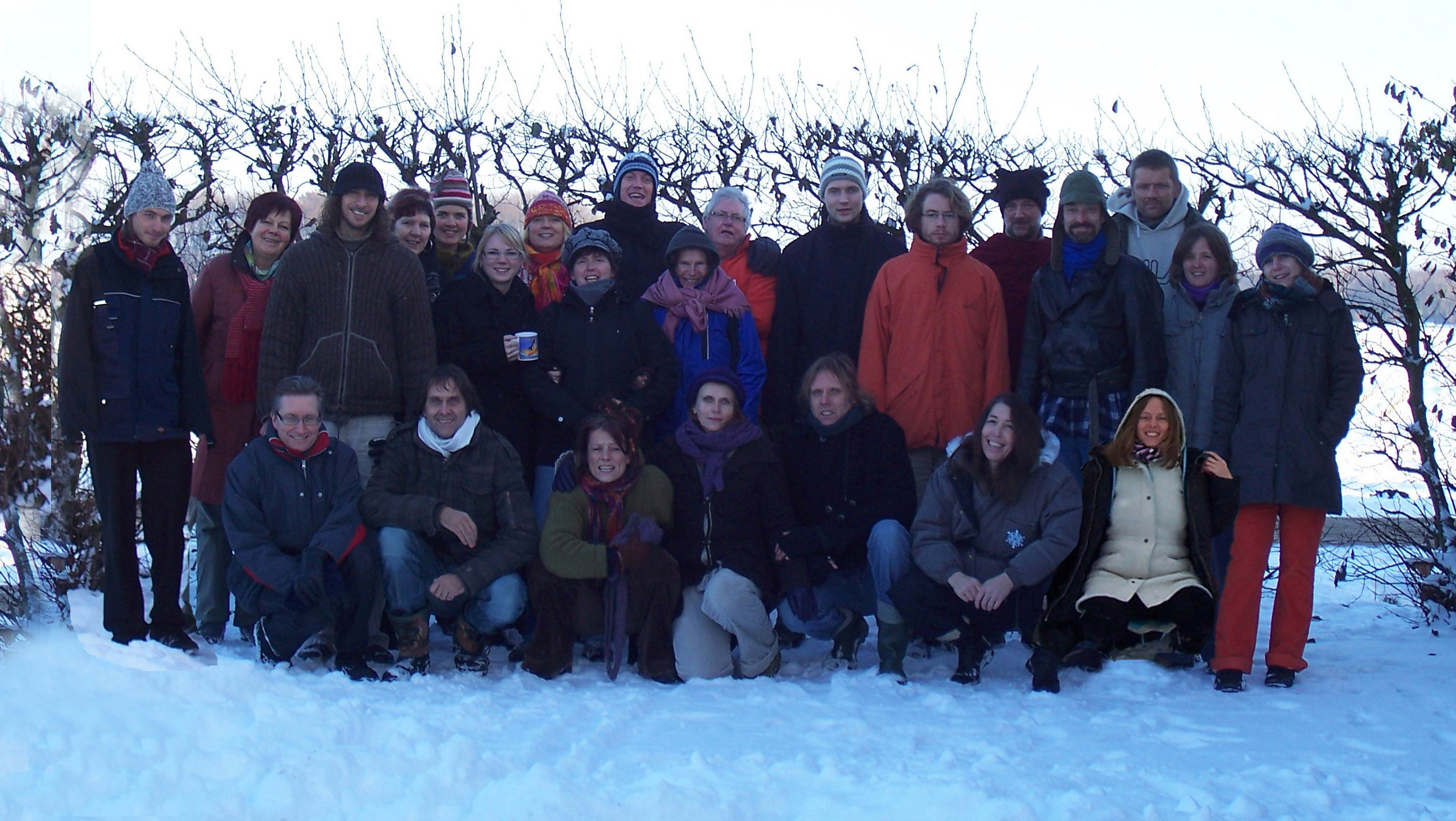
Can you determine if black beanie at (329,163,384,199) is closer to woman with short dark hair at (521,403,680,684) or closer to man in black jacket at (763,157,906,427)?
woman with short dark hair at (521,403,680,684)

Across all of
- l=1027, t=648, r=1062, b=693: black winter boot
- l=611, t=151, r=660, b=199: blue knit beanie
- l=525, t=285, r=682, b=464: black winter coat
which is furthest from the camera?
l=611, t=151, r=660, b=199: blue knit beanie

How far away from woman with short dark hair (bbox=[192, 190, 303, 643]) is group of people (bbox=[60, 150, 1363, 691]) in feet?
0.05

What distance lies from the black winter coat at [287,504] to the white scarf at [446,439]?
1.00 ft

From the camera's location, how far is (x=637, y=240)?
5.39 metres

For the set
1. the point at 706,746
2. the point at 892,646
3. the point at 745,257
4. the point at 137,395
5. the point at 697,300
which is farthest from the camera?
the point at 745,257

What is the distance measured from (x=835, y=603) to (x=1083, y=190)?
6.27 ft

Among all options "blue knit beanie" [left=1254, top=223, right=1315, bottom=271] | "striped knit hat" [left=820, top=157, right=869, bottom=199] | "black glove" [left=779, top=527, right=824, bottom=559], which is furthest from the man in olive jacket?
"blue knit beanie" [left=1254, top=223, right=1315, bottom=271]

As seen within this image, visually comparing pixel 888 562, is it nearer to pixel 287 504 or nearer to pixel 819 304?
pixel 819 304

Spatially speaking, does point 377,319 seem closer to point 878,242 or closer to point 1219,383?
point 878,242

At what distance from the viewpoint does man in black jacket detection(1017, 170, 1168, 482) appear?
4.69 metres

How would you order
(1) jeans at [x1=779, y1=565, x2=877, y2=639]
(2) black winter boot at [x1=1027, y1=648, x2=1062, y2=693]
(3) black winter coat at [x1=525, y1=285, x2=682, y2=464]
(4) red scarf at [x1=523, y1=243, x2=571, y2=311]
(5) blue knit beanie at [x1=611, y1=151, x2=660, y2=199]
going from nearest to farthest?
(2) black winter boot at [x1=1027, y1=648, x2=1062, y2=693] < (1) jeans at [x1=779, y1=565, x2=877, y2=639] < (3) black winter coat at [x1=525, y1=285, x2=682, y2=464] < (4) red scarf at [x1=523, y1=243, x2=571, y2=311] < (5) blue knit beanie at [x1=611, y1=151, x2=660, y2=199]

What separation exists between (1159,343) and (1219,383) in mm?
286

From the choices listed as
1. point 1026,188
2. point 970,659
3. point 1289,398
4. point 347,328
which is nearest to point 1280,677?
point 1289,398

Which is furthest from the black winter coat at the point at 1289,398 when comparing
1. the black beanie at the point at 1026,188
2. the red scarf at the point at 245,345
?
the red scarf at the point at 245,345
